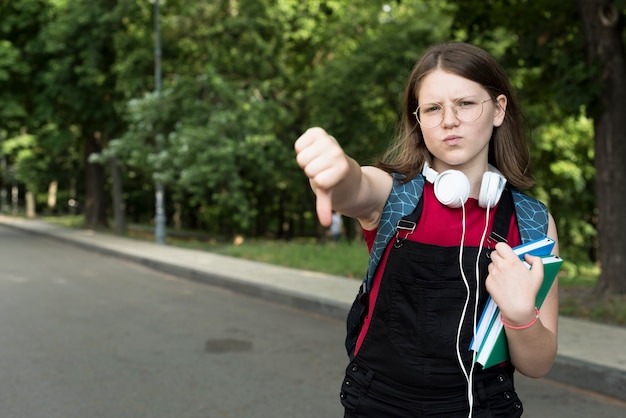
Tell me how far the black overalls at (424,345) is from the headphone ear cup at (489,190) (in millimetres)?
76

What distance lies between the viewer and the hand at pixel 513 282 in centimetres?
159

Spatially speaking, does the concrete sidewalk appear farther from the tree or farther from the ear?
the ear

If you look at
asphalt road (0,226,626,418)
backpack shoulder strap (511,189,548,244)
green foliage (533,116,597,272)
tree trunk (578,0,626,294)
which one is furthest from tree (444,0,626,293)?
green foliage (533,116,597,272)

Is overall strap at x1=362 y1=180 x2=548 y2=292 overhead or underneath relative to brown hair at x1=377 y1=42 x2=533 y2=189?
underneath

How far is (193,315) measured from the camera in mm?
9469

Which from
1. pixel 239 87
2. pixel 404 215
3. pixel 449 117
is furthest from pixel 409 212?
pixel 239 87

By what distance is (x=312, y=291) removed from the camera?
35.3 ft

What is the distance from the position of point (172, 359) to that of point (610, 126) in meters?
5.92

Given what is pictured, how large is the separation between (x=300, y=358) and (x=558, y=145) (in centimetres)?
1707

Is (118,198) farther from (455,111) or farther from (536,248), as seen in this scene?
(536,248)

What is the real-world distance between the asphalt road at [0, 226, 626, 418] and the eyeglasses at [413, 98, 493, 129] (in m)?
3.77

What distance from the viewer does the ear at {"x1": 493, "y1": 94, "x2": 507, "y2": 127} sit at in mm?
1876

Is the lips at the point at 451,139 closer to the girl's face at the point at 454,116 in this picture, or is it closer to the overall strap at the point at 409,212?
the girl's face at the point at 454,116

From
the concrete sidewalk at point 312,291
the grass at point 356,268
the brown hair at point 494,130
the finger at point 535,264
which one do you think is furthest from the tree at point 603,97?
the finger at point 535,264
